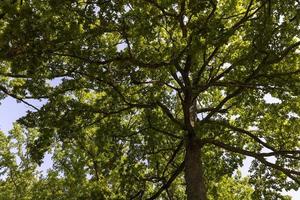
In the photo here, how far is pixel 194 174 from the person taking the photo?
1388 cm

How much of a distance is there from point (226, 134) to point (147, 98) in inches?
127

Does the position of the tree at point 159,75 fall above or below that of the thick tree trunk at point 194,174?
above

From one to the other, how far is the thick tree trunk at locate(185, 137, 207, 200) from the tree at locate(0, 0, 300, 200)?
0.03 meters

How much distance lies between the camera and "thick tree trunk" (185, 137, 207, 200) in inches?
532

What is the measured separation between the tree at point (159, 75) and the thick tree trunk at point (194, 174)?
0.11ft

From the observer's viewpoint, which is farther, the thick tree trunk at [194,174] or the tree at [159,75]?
the thick tree trunk at [194,174]

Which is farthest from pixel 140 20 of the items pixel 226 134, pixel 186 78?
pixel 226 134

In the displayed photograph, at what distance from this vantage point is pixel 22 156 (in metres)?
30.9

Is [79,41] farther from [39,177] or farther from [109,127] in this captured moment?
[39,177]

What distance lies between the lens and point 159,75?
591 inches

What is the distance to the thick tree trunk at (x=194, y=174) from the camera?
13.5 m

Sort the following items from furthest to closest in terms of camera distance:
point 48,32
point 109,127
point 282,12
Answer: point 109,127 < point 282,12 < point 48,32

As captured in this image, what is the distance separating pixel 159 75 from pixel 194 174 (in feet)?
11.6

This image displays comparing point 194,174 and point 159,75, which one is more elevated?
point 159,75
